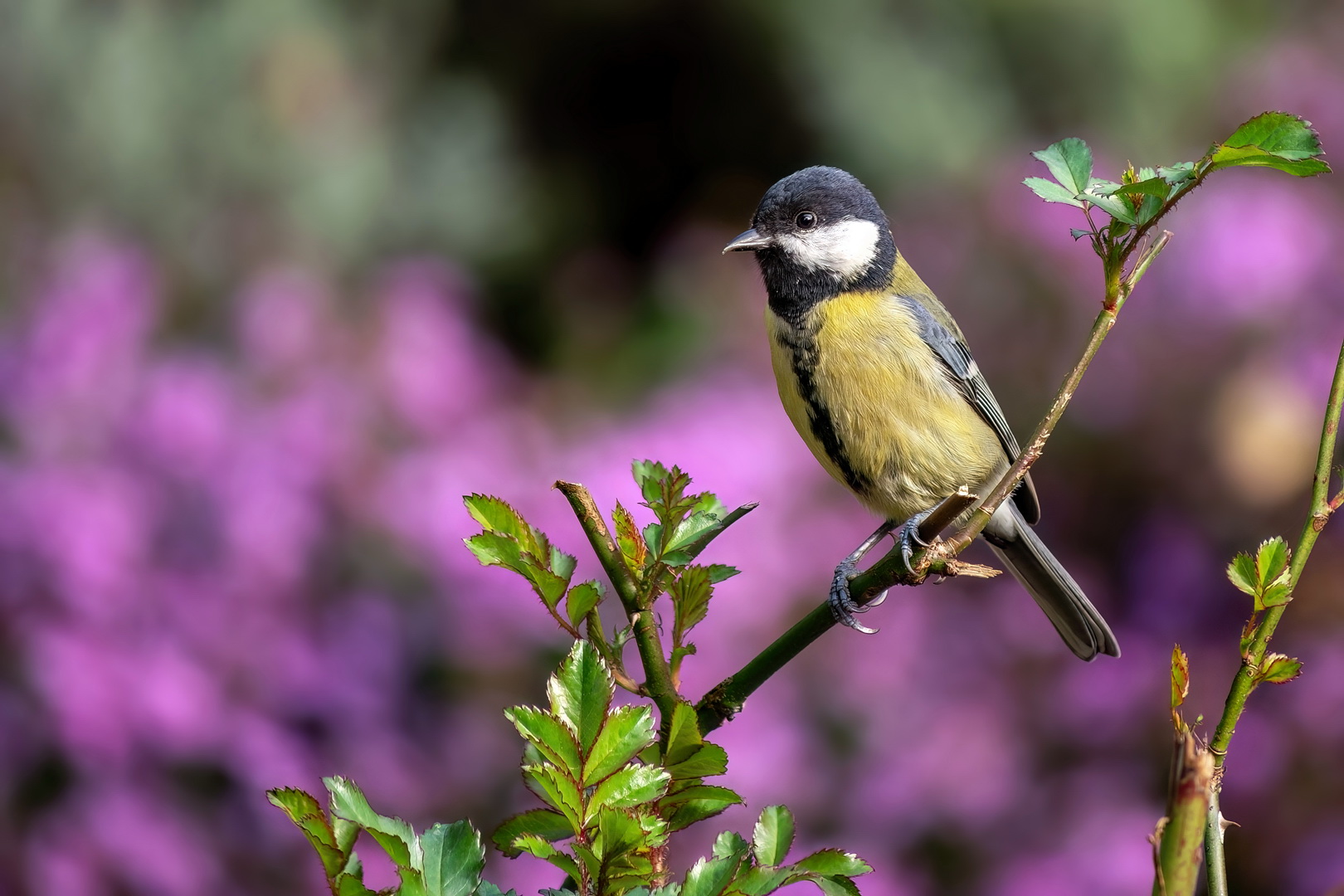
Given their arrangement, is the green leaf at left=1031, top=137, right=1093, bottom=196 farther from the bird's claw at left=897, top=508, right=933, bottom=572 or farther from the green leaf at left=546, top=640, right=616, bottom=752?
the green leaf at left=546, top=640, right=616, bottom=752

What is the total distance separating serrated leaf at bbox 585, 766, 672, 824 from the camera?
2.07 feet

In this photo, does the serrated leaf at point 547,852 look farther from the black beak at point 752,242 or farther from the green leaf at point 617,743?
the black beak at point 752,242

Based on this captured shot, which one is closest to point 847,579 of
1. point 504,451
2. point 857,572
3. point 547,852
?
point 857,572

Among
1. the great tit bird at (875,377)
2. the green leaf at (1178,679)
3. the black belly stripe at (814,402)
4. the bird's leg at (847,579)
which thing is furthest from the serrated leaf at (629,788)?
the black belly stripe at (814,402)

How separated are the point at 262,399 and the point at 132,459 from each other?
0.37m

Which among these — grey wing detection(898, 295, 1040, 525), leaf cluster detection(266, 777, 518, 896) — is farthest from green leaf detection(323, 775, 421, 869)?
grey wing detection(898, 295, 1040, 525)

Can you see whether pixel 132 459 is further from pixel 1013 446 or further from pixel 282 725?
pixel 1013 446

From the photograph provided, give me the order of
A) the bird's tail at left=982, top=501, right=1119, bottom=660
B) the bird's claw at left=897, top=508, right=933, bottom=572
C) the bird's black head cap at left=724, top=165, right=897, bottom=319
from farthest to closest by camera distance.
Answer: the bird's black head cap at left=724, top=165, right=897, bottom=319
the bird's tail at left=982, top=501, right=1119, bottom=660
the bird's claw at left=897, top=508, right=933, bottom=572

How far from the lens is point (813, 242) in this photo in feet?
6.54

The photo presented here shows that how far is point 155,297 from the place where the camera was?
124 inches

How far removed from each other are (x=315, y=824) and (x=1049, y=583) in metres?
1.58

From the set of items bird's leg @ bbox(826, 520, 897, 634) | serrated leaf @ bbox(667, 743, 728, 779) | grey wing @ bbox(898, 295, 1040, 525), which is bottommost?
serrated leaf @ bbox(667, 743, 728, 779)

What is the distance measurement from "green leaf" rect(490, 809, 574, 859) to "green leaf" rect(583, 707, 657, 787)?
0.12 feet

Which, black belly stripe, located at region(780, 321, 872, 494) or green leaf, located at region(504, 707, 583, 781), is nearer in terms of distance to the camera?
green leaf, located at region(504, 707, 583, 781)
